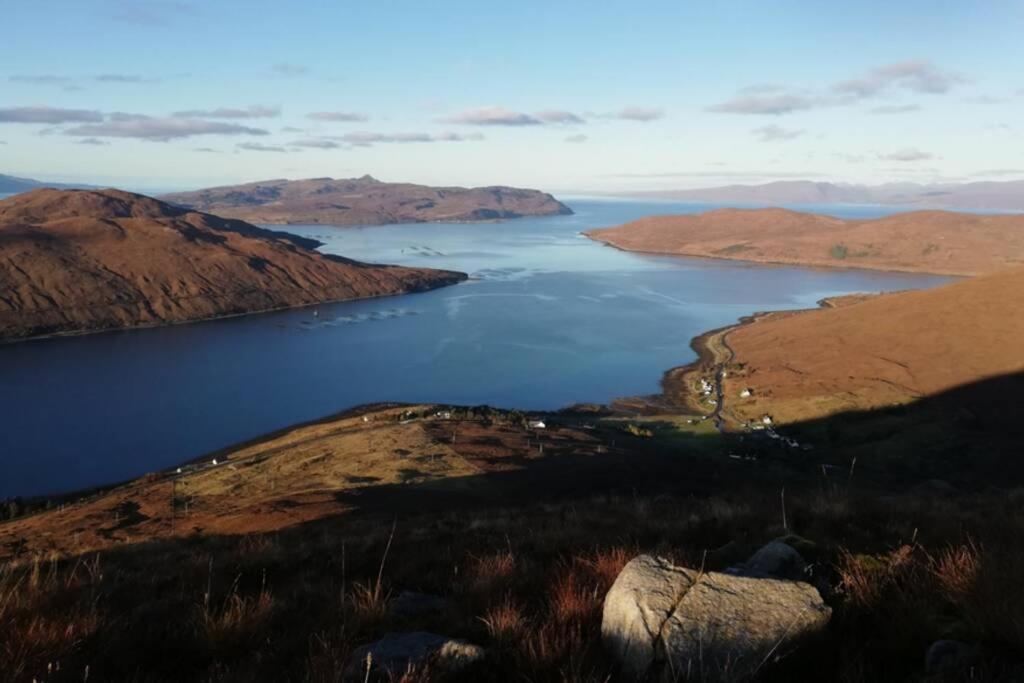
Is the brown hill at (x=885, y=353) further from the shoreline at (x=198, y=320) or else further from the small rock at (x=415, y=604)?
the shoreline at (x=198, y=320)

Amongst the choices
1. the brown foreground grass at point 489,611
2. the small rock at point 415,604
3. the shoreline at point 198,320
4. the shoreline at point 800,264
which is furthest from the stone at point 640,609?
the shoreline at point 800,264

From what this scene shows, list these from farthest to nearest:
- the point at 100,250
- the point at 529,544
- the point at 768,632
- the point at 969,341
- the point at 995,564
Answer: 1. the point at 100,250
2. the point at 969,341
3. the point at 529,544
4. the point at 995,564
5. the point at 768,632

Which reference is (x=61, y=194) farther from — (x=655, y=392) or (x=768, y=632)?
(x=768, y=632)

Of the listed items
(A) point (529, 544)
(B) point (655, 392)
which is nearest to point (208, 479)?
(A) point (529, 544)

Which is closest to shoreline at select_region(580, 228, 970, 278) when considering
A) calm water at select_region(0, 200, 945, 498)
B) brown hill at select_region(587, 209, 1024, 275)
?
brown hill at select_region(587, 209, 1024, 275)

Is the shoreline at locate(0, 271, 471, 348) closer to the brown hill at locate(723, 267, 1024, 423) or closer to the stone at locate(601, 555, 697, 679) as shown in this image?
the brown hill at locate(723, 267, 1024, 423)
